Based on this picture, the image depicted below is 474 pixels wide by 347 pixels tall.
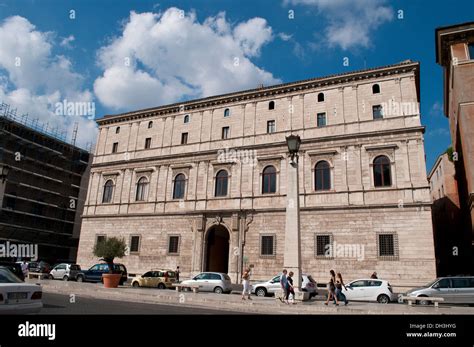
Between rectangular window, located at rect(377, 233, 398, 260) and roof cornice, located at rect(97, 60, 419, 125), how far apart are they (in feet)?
39.4

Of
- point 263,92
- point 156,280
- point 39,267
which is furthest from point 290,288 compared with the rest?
point 39,267

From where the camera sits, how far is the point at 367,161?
24.2 meters

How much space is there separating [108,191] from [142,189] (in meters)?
4.28

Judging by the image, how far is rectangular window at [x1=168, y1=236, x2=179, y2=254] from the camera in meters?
28.4

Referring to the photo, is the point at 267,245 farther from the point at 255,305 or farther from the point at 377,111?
the point at 377,111

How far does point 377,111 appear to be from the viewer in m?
25.2

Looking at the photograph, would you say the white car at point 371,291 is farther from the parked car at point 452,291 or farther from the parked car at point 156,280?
the parked car at point 156,280

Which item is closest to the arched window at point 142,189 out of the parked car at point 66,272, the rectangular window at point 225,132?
the parked car at point 66,272

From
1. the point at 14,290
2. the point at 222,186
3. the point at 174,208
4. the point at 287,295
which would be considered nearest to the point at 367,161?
the point at 222,186

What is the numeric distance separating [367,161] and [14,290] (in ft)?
73.2

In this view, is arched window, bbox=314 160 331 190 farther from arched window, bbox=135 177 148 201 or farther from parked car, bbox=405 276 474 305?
arched window, bbox=135 177 148 201

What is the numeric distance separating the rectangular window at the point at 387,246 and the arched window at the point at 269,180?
833cm

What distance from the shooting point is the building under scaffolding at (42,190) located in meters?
42.7
